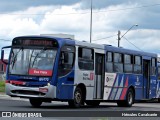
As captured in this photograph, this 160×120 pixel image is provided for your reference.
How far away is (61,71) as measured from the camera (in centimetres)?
2108

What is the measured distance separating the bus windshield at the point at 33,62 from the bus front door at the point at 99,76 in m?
3.40

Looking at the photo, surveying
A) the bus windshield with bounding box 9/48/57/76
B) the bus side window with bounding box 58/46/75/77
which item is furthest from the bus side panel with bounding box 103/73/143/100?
the bus windshield with bounding box 9/48/57/76

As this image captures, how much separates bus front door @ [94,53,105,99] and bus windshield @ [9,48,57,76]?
3.40 m

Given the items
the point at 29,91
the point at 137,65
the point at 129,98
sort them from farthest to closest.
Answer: the point at 137,65 < the point at 129,98 < the point at 29,91

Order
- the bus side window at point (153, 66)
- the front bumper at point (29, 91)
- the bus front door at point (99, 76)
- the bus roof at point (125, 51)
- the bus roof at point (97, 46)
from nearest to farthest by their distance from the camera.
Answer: the front bumper at point (29, 91), the bus roof at point (97, 46), the bus front door at point (99, 76), the bus roof at point (125, 51), the bus side window at point (153, 66)

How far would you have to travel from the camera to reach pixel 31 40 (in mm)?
21594

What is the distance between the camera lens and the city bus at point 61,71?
20.8 m

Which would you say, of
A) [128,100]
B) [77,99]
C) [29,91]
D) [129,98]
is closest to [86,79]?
[77,99]

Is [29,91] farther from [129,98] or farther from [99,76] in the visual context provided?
[129,98]

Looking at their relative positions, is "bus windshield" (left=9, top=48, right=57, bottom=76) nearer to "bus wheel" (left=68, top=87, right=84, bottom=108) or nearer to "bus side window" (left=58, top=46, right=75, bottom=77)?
"bus side window" (left=58, top=46, right=75, bottom=77)

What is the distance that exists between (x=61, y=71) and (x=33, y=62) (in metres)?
1.22

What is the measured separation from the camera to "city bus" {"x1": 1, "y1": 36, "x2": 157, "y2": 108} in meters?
20.8

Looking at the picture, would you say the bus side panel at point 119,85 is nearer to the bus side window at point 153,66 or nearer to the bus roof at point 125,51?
the bus roof at point 125,51

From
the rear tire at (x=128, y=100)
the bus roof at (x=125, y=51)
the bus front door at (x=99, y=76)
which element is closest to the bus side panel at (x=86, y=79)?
the bus front door at (x=99, y=76)
